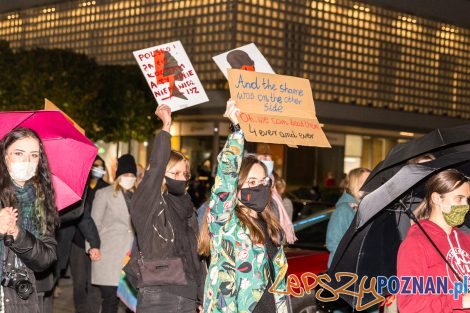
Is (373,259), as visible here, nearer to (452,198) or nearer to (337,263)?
(337,263)

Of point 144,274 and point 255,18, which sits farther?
point 255,18

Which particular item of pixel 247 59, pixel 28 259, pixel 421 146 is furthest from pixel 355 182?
pixel 28 259

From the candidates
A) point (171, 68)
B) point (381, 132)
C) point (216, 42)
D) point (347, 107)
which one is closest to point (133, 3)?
point (216, 42)

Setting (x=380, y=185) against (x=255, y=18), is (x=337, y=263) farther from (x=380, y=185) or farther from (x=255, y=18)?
(x=255, y=18)

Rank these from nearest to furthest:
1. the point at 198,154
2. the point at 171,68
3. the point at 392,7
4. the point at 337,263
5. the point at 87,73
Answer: the point at 337,263
the point at 171,68
the point at 87,73
the point at 198,154
the point at 392,7

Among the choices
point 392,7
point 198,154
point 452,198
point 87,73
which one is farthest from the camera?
point 392,7

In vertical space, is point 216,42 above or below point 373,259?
above

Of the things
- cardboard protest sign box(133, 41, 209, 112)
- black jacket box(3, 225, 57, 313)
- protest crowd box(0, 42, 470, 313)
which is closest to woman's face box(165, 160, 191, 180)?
protest crowd box(0, 42, 470, 313)

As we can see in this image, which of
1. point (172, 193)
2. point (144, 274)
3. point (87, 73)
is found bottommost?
point (144, 274)

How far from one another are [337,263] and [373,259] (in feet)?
0.74

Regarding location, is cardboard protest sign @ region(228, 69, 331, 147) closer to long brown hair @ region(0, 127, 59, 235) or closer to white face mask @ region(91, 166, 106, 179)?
long brown hair @ region(0, 127, 59, 235)

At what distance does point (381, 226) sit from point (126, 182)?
4594mm

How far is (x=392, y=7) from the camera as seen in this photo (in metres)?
40.6

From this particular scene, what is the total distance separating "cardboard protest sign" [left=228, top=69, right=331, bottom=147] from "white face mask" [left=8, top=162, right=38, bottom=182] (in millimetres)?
1304
